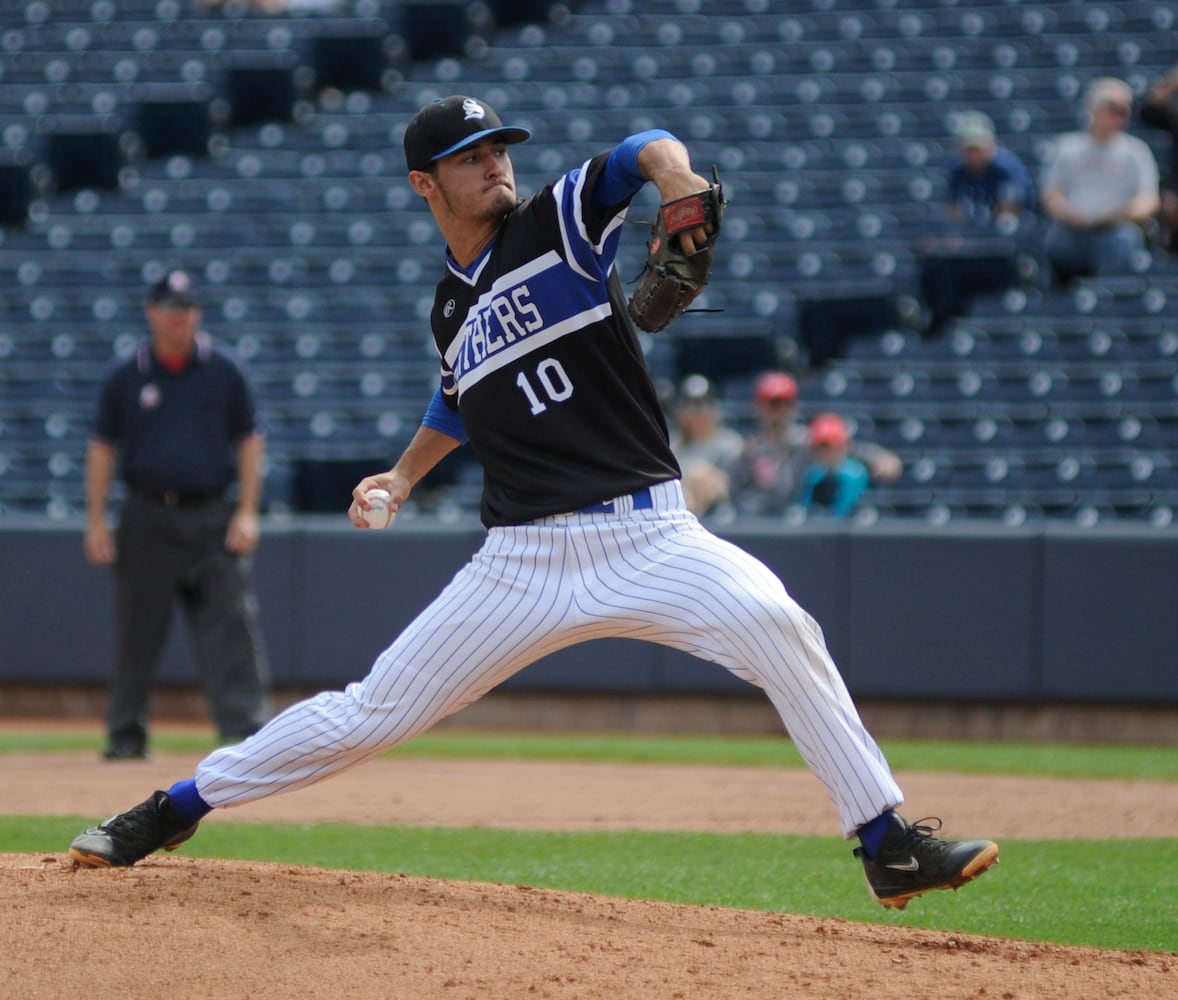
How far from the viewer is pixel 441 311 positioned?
421cm

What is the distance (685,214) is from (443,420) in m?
1.23

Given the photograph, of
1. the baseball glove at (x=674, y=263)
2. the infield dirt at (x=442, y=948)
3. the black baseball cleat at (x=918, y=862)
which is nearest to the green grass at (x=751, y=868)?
the infield dirt at (x=442, y=948)

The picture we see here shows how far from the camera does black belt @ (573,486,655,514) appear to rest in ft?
12.9

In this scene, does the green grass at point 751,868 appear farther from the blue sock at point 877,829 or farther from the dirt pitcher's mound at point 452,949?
the blue sock at point 877,829

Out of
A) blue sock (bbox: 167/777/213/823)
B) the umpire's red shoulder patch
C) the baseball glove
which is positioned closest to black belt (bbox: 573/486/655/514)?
A: the baseball glove

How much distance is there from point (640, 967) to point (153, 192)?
42.5ft

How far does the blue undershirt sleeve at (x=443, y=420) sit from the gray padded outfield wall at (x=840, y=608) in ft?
16.8

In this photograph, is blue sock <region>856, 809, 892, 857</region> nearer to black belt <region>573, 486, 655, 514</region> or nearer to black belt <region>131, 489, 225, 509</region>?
black belt <region>573, 486, 655, 514</region>

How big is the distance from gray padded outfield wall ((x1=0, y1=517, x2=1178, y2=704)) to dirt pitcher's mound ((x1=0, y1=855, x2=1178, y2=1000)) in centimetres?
538

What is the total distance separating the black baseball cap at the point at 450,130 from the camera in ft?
13.1

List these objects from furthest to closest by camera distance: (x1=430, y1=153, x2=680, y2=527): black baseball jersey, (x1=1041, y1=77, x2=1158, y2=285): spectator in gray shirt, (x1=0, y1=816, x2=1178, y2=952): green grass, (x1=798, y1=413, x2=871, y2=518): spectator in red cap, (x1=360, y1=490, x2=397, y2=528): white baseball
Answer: (x1=1041, y1=77, x2=1158, y2=285): spectator in gray shirt
(x1=798, y1=413, x2=871, y2=518): spectator in red cap
(x1=0, y1=816, x2=1178, y2=952): green grass
(x1=360, y1=490, x2=397, y2=528): white baseball
(x1=430, y1=153, x2=680, y2=527): black baseball jersey

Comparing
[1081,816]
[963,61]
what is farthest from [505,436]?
[963,61]

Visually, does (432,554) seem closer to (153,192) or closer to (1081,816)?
(1081,816)

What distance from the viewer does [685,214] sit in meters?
3.40
